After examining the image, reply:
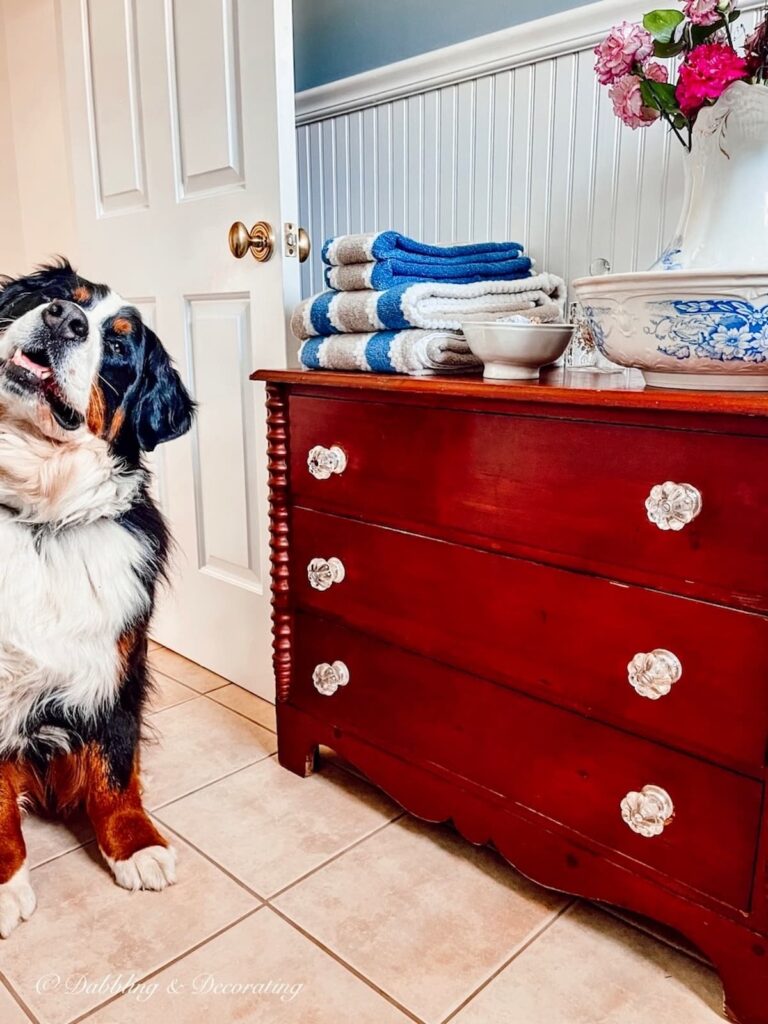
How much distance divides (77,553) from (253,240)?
75 cm

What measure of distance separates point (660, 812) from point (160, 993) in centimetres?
70

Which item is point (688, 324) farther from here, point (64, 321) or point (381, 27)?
point (381, 27)

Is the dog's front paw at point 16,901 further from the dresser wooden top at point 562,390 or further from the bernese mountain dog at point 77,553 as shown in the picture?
the dresser wooden top at point 562,390

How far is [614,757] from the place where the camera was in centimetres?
108

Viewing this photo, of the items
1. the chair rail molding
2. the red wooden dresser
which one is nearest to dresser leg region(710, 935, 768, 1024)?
the red wooden dresser

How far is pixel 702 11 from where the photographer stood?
949 millimetres

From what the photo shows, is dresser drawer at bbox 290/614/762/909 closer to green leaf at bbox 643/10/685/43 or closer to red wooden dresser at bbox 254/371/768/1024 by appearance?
red wooden dresser at bbox 254/371/768/1024

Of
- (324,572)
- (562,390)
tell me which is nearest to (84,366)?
(324,572)

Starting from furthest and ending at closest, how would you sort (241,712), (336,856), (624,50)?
1. (241,712)
2. (336,856)
3. (624,50)

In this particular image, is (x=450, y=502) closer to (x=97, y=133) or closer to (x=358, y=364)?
(x=358, y=364)

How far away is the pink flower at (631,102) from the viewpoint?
1.05m

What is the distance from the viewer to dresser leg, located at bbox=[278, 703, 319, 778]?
5.05 ft

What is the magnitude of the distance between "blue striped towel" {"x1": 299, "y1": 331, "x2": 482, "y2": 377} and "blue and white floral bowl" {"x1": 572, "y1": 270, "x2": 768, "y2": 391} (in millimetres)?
263

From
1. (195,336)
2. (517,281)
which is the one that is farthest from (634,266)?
(195,336)
